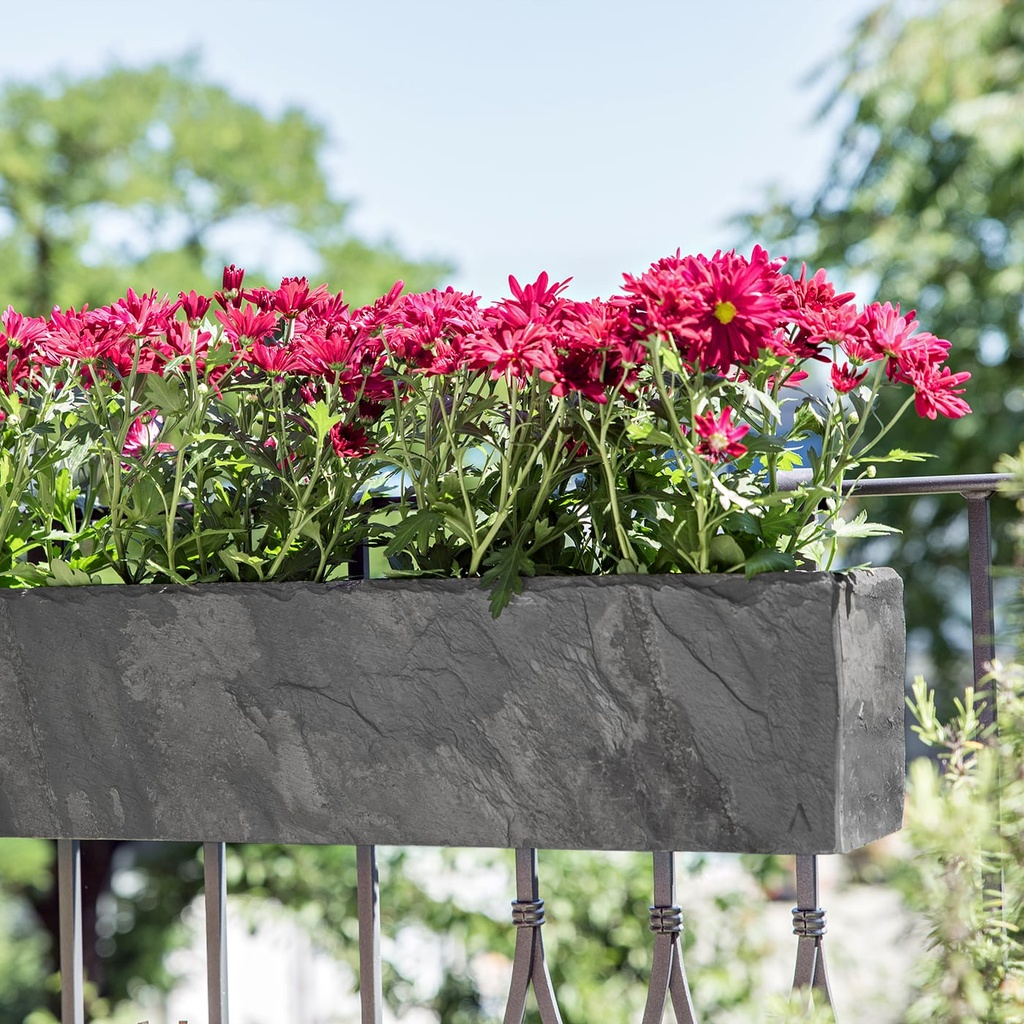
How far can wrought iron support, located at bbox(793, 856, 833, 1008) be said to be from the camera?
117cm

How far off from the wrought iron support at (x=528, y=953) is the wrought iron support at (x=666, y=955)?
11cm

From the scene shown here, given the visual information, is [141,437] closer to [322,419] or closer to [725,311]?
[322,419]

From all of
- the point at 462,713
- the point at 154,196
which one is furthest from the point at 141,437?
the point at 154,196

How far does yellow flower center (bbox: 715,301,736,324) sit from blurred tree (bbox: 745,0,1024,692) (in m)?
5.10

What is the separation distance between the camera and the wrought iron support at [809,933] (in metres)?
1.17

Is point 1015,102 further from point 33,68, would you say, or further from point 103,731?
point 33,68

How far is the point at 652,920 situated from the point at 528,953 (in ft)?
0.47

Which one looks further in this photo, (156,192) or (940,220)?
(156,192)

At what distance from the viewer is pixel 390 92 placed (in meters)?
19.2

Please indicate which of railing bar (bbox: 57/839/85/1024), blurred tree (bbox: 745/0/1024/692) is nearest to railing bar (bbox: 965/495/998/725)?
railing bar (bbox: 57/839/85/1024)

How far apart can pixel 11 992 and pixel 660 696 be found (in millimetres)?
8559

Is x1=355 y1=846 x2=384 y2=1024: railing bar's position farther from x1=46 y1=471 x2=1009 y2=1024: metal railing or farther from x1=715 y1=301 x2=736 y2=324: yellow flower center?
x1=715 y1=301 x2=736 y2=324: yellow flower center

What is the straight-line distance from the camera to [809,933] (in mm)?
1179

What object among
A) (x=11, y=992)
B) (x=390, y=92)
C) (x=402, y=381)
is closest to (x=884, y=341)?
(x=402, y=381)
